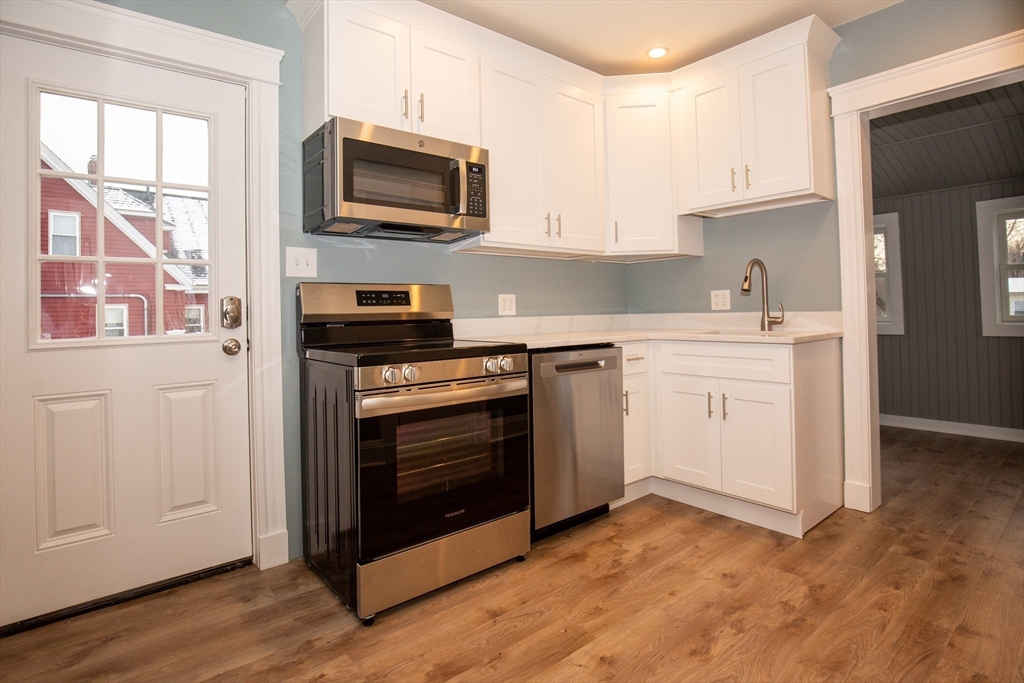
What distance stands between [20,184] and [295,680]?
1834mm

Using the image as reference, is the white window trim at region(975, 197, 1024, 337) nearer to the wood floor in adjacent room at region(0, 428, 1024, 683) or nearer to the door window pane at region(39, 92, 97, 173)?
the wood floor in adjacent room at region(0, 428, 1024, 683)

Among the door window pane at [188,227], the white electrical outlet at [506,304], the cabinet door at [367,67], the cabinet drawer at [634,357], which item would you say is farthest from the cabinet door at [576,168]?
the door window pane at [188,227]

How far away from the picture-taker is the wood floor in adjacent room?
1.54 metres

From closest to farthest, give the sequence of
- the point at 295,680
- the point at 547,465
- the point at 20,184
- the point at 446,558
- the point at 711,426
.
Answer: the point at 295,680, the point at 20,184, the point at 446,558, the point at 547,465, the point at 711,426

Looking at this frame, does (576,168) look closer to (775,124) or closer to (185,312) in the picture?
(775,124)

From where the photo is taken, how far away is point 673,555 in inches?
88.4

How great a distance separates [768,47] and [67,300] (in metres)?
3.27

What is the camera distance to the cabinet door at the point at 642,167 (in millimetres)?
3107

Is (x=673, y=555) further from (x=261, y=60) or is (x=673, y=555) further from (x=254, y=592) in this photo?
(x=261, y=60)

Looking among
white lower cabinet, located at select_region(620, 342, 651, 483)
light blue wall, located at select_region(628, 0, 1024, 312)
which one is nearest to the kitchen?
light blue wall, located at select_region(628, 0, 1024, 312)

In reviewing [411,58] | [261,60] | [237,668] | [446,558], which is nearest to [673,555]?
[446,558]

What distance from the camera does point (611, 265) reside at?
3637mm

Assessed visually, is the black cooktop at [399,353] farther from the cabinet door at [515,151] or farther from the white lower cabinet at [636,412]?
the white lower cabinet at [636,412]

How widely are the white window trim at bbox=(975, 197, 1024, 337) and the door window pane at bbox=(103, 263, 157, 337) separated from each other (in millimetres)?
5674
